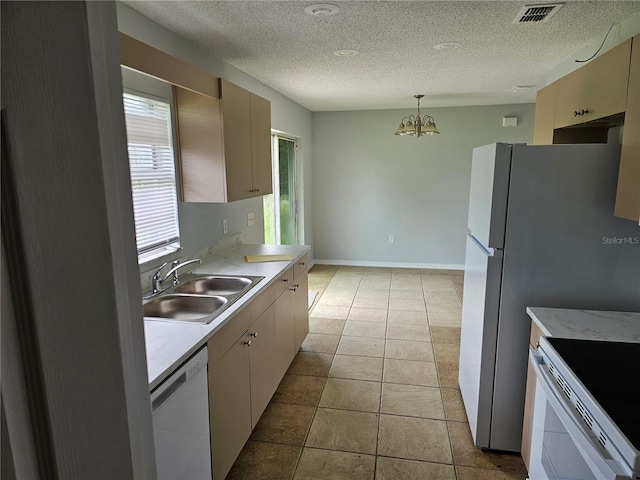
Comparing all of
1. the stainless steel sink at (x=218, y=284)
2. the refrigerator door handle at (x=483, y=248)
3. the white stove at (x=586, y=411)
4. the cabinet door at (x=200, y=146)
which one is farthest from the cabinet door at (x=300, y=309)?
the white stove at (x=586, y=411)

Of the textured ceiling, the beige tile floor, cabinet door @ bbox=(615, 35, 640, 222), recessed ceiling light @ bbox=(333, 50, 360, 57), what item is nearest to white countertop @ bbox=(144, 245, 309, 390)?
the beige tile floor

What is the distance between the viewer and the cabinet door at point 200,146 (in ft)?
8.20

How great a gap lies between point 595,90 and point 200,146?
7.33 feet

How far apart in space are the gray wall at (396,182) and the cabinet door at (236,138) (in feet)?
11.7

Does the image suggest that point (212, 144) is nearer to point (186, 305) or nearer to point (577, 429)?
point (186, 305)

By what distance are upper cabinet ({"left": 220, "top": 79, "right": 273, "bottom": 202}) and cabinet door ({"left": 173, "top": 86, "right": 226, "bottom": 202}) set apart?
0.05m

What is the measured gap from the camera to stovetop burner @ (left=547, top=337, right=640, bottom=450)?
3.91ft

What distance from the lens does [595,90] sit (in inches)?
82.2

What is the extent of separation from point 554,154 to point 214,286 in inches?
80.6

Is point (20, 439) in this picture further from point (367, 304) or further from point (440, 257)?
point (440, 257)

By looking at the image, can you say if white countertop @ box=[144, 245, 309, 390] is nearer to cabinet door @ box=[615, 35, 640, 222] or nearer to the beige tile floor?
the beige tile floor

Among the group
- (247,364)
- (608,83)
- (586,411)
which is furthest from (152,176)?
(608,83)

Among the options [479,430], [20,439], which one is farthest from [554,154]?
[20,439]

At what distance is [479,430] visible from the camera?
2275mm
